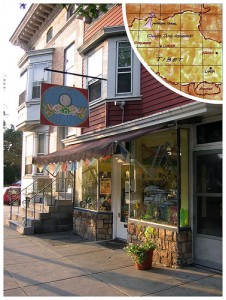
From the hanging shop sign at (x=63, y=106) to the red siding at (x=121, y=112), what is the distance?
74 centimetres

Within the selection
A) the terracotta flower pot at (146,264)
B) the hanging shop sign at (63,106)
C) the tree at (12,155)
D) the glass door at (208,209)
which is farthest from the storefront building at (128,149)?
the tree at (12,155)

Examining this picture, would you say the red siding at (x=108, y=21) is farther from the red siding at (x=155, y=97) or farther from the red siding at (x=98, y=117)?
the red siding at (x=98, y=117)

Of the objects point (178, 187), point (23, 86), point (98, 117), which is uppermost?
point (23, 86)

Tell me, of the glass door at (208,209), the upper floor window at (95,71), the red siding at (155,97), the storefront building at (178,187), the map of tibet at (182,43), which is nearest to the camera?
the map of tibet at (182,43)

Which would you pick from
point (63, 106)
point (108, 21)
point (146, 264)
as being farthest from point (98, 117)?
point (146, 264)

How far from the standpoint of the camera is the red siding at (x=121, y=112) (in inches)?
368

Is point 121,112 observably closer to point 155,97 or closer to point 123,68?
point 155,97

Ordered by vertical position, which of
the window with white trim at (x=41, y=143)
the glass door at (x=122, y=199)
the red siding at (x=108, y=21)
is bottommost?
the glass door at (x=122, y=199)

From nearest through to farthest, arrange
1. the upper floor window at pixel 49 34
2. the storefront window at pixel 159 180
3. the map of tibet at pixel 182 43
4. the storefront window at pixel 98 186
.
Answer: the map of tibet at pixel 182 43, the storefront window at pixel 159 180, the storefront window at pixel 98 186, the upper floor window at pixel 49 34

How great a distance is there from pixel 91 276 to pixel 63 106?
16.0 feet

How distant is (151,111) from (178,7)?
3157mm

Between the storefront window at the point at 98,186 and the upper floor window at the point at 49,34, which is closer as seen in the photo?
the storefront window at the point at 98,186

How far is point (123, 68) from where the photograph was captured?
9914 millimetres

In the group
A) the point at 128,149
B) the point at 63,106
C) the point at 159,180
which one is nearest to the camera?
the point at 159,180
